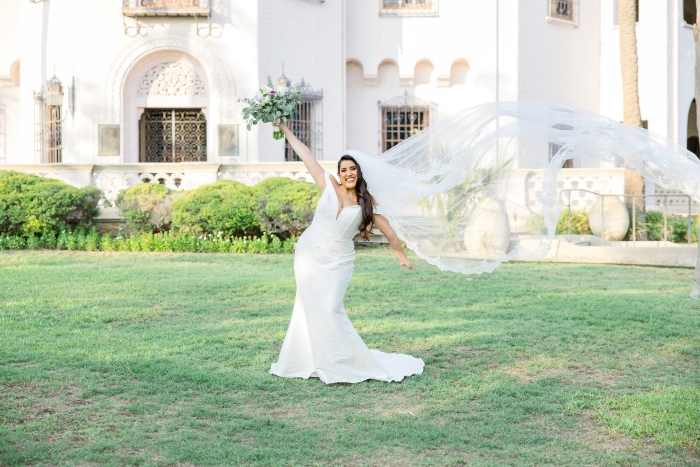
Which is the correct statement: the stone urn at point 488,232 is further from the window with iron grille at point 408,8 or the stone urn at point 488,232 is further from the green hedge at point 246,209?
the window with iron grille at point 408,8

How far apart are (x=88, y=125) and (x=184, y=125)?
94.4 inches

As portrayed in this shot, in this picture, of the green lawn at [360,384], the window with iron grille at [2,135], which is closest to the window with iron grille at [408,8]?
the window with iron grille at [2,135]

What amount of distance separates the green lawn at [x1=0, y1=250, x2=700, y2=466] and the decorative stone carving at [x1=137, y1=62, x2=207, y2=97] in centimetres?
945

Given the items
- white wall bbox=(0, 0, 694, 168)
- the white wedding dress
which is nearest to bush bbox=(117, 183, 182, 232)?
white wall bbox=(0, 0, 694, 168)

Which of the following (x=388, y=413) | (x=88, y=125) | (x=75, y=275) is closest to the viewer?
(x=388, y=413)

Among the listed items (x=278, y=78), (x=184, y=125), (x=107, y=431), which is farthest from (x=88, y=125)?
(x=107, y=431)

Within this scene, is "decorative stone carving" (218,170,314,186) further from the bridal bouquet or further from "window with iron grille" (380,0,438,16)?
the bridal bouquet

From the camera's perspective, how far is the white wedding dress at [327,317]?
652 cm

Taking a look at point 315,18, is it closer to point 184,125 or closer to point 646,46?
point 184,125

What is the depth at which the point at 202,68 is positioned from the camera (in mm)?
20078

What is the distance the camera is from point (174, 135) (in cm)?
2061

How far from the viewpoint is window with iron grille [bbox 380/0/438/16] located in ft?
71.9

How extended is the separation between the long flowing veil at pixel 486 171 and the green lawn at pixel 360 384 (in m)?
1.10

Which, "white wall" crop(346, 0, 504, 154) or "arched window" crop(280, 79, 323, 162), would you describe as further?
"white wall" crop(346, 0, 504, 154)
